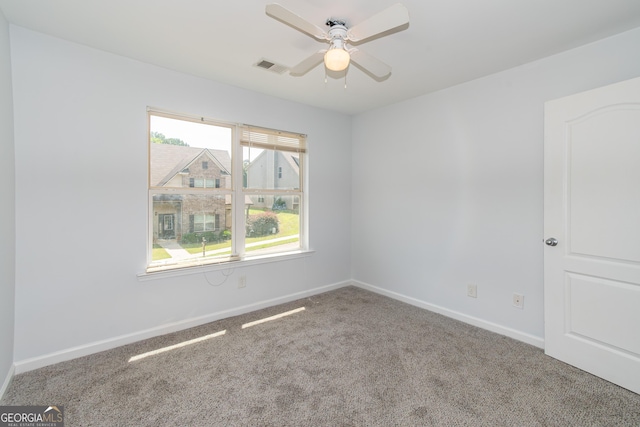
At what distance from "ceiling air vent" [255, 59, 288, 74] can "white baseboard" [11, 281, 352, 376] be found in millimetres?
2503

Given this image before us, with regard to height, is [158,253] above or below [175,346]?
above

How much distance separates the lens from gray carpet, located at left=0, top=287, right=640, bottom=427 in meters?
1.72

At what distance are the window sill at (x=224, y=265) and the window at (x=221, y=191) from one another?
5 cm

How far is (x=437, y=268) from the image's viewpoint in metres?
3.29

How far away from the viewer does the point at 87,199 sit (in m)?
2.38

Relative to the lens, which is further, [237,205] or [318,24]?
[237,205]

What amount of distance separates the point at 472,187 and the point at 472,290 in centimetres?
107

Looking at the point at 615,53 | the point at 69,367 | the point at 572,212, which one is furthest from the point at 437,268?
the point at 69,367

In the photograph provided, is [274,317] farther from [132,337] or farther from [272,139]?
[272,139]

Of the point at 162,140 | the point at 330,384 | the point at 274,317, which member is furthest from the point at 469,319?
the point at 162,140

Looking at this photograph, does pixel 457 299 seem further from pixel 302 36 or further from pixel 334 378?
pixel 302 36

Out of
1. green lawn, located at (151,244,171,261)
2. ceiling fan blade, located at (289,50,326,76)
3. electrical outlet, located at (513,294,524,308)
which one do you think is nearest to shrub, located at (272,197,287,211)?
green lawn, located at (151,244,171,261)

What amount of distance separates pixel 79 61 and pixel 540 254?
13.7 ft

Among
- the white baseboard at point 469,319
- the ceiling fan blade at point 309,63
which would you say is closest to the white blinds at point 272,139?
the ceiling fan blade at point 309,63
